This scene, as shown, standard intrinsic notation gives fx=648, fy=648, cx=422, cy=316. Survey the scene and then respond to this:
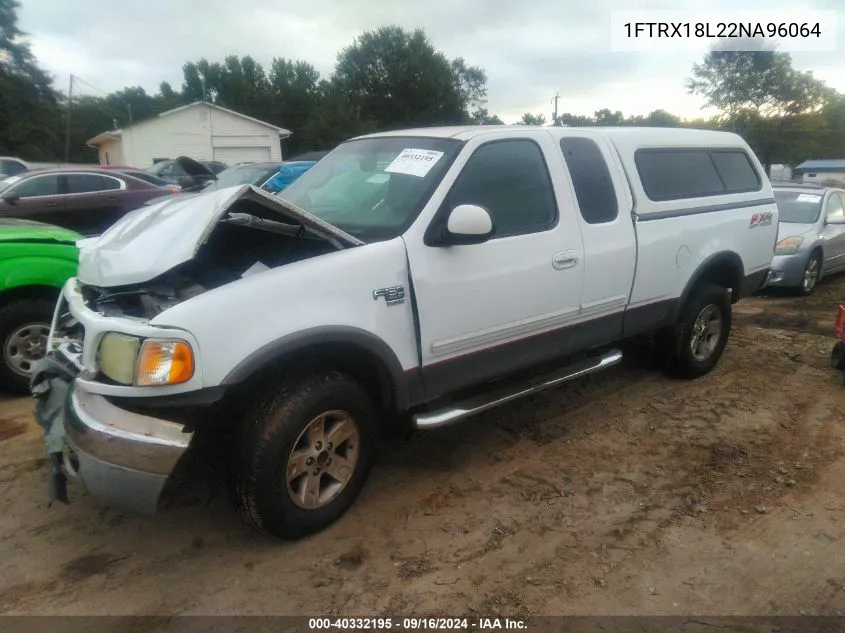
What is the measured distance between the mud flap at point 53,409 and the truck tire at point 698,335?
424 centimetres

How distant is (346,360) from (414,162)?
126 centimetres

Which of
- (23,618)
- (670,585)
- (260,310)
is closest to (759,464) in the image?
(670,585)

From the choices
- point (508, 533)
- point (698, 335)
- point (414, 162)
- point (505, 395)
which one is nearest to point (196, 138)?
point (698, 335)

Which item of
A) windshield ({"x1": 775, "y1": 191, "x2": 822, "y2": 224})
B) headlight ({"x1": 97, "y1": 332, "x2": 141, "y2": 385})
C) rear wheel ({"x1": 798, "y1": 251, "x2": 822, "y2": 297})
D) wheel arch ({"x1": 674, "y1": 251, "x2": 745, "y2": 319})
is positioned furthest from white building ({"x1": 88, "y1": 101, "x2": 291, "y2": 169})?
headlight ({"x1": 97, "y1": 332, "x2": 141, "y2": 385})

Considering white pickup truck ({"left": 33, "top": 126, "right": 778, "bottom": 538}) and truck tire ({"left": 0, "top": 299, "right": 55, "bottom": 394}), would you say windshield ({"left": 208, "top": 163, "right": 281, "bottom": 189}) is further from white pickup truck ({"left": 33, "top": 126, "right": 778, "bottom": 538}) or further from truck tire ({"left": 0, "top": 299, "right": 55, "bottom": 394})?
white pickup truck ({"left": 33, "top": 126, "right": 778, "bottom": 538})

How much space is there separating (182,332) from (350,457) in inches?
43.2

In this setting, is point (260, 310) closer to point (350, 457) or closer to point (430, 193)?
point (350, 457)

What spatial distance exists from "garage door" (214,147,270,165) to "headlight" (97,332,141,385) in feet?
109

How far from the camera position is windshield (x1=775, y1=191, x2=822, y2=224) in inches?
385

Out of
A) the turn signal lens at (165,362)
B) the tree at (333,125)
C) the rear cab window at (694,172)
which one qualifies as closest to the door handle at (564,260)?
the rear cab window at (694,172)

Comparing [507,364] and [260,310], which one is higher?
[260,310]

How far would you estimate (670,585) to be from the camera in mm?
2848

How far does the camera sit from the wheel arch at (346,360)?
2758mm

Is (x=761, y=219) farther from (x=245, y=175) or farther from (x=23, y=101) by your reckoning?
(x=23, y=101)
